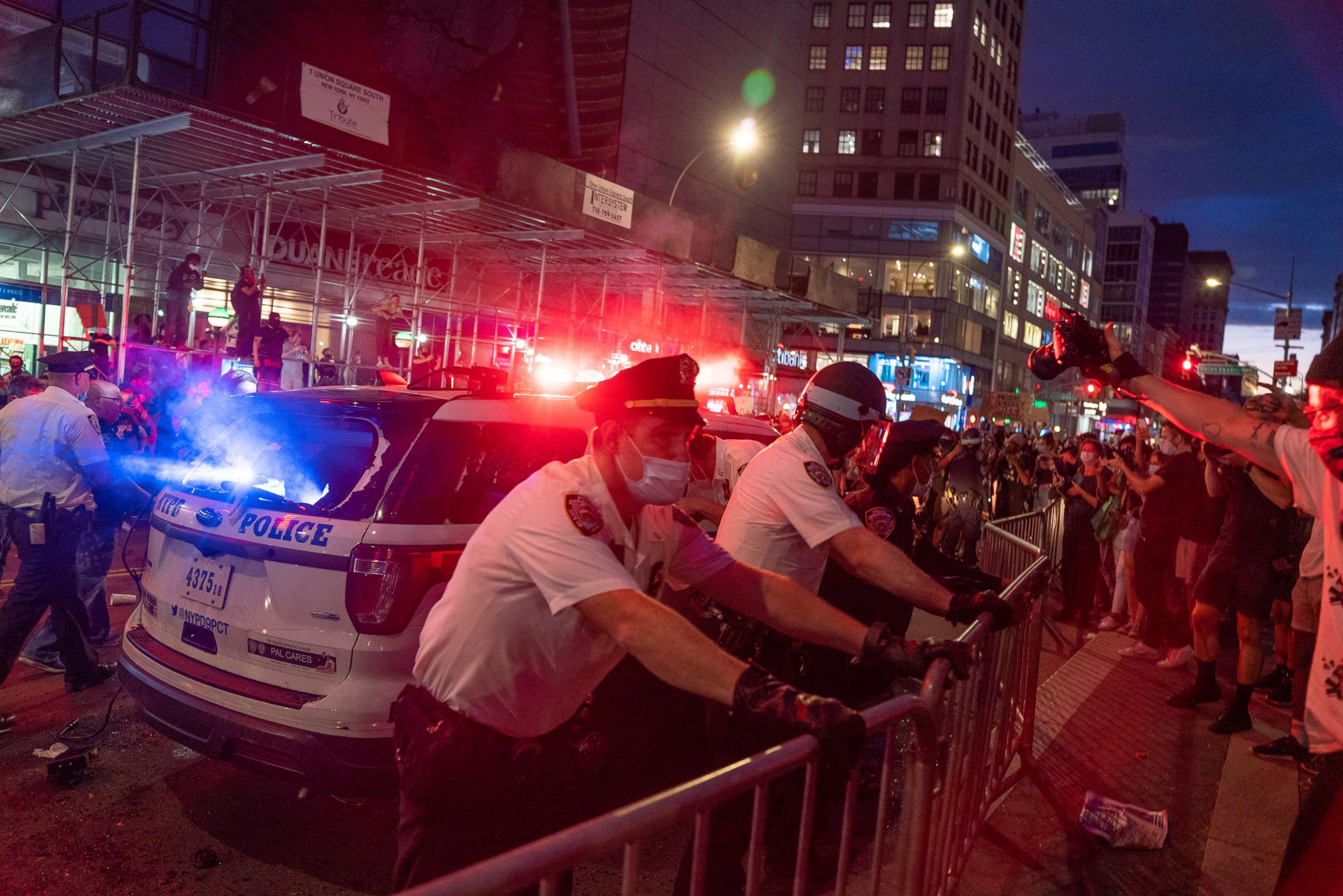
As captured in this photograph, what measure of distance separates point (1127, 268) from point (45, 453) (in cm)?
13295

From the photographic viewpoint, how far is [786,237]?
3812cm

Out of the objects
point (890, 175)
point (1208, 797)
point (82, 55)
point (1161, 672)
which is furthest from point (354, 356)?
point (890, 175)

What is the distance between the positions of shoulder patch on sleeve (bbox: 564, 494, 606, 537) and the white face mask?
0.19m

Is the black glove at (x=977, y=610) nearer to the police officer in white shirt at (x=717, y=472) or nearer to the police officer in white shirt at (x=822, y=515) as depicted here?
the police officer in white shirt at (x=822, y=515)

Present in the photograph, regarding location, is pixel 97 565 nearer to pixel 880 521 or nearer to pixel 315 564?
pixel 315 564

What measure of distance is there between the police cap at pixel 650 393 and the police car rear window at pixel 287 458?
5.63 ft

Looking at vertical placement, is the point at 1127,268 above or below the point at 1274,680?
above

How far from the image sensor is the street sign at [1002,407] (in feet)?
72.3

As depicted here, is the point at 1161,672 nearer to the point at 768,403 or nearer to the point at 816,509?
the point at 816,509

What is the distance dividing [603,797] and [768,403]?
79.5 feet

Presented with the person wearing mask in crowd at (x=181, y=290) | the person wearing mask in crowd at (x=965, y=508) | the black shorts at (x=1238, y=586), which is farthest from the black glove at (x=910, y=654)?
the person wearing mask in crowd at (x=181, y=290)

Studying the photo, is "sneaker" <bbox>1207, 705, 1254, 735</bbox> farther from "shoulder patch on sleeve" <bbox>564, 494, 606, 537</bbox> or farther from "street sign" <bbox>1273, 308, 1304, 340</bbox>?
"street sign" <bbox>1273, 308, 1304, 340</bbox>

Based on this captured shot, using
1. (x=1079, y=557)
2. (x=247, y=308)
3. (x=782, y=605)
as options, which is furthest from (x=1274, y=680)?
(x=247, y=308)

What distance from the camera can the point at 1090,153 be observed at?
11731cm
